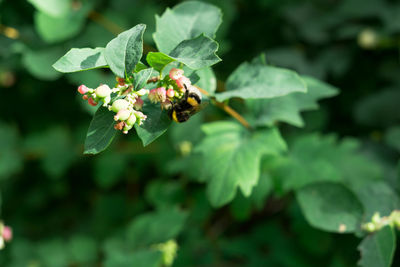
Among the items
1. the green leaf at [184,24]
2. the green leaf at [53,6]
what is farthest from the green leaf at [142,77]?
the green leaf at [53,6]

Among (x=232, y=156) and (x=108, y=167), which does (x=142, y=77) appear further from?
(x=108, y=167)

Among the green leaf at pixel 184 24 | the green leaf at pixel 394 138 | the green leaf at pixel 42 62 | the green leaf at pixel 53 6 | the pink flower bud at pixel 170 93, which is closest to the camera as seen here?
the pink flower bud at pixel 170 93

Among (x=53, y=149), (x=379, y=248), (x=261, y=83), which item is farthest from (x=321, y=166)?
(x=53, y=149)

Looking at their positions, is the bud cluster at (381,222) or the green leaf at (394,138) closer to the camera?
the bud cluster at (381,222)

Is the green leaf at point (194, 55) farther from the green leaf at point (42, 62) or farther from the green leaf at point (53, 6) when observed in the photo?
the green leaf at point (42, 62)

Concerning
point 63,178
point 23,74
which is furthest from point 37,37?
point 63,178

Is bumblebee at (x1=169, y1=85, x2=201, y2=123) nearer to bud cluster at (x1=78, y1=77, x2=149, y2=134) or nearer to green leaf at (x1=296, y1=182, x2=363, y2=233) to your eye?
bud cluster at (x1=78, y1=77, x2=149, y2=134)

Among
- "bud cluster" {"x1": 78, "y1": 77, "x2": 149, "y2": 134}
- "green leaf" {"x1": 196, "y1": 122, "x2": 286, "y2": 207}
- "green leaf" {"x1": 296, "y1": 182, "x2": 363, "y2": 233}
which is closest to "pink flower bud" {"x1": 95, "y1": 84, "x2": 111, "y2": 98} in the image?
"bud cluster" {"x1": 78, "y1": 77, "x2": 149, "y2": 134}

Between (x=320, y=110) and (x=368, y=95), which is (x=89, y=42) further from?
(x=368, y=95)
